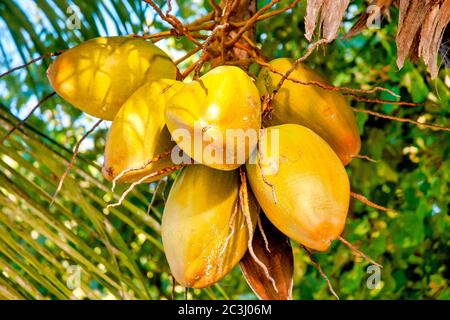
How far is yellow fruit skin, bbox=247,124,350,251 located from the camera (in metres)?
0.91

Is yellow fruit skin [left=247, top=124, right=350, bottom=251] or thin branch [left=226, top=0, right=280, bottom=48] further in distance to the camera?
thin branch [left=226, top=0, right=280, bottom=48]

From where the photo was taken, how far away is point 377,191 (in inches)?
96.5

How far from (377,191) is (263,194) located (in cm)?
159

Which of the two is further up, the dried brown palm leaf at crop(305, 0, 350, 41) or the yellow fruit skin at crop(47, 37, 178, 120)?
the dried brown palm leaf at crop(305, 0, 350, 41)

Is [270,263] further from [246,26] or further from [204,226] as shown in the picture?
[246,26]

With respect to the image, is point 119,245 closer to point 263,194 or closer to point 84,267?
point 84,267

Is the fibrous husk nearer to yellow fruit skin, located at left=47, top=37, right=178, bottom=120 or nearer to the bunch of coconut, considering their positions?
the bunch of coconut

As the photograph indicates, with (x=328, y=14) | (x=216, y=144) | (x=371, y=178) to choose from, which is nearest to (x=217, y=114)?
(x=216, y=144)

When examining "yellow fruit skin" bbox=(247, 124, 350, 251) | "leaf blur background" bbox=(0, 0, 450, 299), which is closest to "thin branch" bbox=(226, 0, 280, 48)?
"yellow fruit skin" bbox=(247, 124, 350, 251)

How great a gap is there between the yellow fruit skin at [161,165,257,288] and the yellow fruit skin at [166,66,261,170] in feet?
0.17

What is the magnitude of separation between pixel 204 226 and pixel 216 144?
0.12 m

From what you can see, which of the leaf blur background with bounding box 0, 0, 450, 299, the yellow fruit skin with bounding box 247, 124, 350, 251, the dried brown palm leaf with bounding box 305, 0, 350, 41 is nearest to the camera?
the yellow fruit skin with bounding box 247, 124, 350, 251

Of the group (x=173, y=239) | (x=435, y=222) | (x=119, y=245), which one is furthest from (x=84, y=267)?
(x=435, y=222)

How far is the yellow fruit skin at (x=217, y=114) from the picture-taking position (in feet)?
2.98
